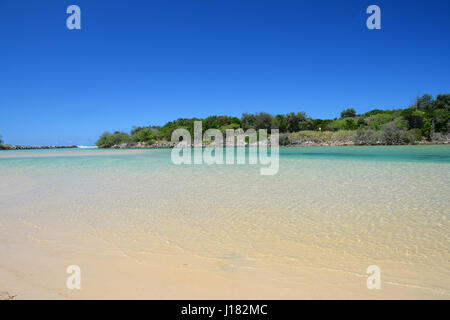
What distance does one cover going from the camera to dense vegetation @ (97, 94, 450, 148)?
46.8m

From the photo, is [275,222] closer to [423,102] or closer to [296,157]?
[296,157]

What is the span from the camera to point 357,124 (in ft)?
196

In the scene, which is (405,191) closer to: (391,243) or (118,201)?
(391,243)

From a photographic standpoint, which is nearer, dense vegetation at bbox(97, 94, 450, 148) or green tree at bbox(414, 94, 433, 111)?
dense vegetation at bbox(97, 94, 450, 148)

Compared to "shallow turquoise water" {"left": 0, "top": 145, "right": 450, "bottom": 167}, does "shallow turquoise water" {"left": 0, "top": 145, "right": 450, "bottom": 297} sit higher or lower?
lower

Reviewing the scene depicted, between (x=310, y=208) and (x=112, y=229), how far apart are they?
324cm

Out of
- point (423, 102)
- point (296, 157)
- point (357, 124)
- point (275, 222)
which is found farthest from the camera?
point (423, 102)

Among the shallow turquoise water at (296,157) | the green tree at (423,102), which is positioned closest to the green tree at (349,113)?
the green tree at (423,102)

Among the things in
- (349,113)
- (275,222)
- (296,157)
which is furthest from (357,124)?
(275,222)

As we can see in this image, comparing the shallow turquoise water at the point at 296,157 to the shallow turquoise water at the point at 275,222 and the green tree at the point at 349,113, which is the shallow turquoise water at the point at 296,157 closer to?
the shallow turquoise water at the point at 275,222

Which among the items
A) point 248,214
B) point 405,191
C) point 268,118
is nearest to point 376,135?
point 268,118

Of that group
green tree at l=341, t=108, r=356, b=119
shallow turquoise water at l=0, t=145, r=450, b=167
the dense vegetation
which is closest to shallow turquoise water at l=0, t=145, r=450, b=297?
shallow turquoise water at l=0, t=145, r=450, b=167

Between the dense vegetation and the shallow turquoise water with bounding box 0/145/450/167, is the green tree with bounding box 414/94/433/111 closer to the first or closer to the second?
the dense vegetation

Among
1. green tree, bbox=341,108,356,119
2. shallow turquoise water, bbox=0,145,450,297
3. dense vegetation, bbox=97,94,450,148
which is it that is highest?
green tree, bbox=341,108,356,119
